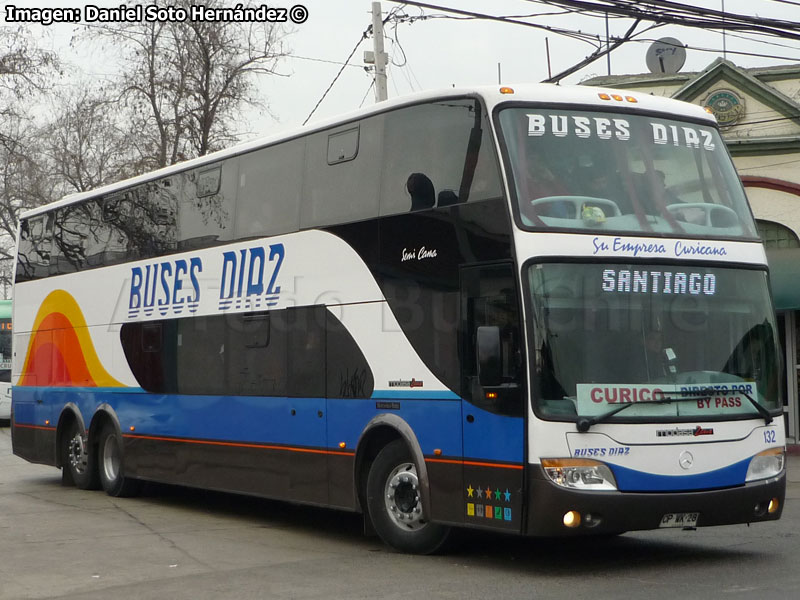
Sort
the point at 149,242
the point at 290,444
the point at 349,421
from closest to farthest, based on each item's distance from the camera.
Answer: the point at 349,421, the point at 290,444, the point at 149,242

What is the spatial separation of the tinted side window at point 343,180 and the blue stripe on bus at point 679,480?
136 inches

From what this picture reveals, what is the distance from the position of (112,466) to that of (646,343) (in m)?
9.30

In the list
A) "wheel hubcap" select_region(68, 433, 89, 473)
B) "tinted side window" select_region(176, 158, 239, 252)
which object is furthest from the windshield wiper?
"wheel hubcap" select_region(68, 433, 89, 473)

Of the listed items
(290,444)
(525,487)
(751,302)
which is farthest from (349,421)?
(751,302)

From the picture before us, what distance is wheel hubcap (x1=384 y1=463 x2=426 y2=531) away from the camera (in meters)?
10.6

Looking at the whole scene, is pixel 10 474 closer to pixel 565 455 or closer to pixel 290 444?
pixel 290 444

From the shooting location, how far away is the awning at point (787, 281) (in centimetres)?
2025

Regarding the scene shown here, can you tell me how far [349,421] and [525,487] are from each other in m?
2.61

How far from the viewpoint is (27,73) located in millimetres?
32656

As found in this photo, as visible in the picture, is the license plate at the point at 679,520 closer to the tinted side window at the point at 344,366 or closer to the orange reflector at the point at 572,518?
the orange reflector at the point at 572,518

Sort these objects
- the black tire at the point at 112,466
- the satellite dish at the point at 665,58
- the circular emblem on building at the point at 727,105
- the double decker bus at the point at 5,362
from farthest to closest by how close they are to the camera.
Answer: the double decker bus at the point at 5,362 < the satellite dish at the point at 665,58 < the circular emblem on building at the point at 727,105 < the black tire at the point at 112,466

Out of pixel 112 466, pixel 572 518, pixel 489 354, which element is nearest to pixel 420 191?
pixel 489 354

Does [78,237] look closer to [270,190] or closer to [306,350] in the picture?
[270,190]

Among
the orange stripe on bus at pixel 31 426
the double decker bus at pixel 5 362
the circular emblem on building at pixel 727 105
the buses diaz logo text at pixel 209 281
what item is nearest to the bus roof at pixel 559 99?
the buses diaz logo text at pixel 209 281
